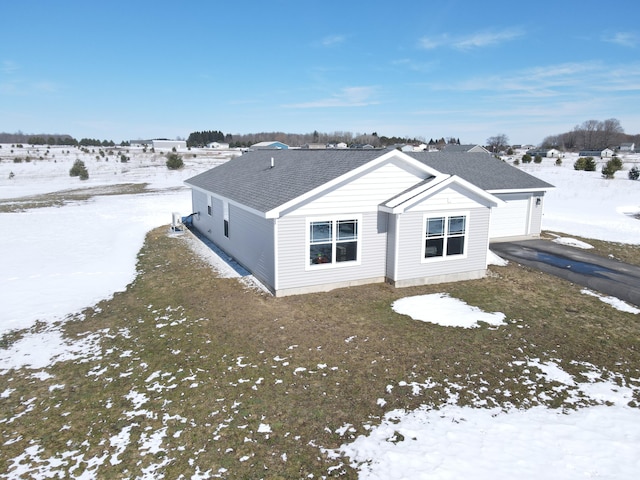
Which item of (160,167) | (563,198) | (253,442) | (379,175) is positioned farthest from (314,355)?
(160,167)

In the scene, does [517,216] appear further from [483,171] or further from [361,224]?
[361,224]

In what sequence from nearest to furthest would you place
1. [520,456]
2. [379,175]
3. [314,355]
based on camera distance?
[520,456]
[314,355]
[379,175]

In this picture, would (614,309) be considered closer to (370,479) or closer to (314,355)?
(314,355)

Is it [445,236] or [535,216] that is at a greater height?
[445,236]

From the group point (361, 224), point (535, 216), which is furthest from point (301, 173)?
point (535, 216)

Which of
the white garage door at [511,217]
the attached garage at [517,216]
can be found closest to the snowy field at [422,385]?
the attached garage at [517,216]

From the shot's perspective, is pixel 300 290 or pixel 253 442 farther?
pixel 300 290

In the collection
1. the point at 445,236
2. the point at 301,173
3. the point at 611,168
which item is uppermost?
the point at 301,173
